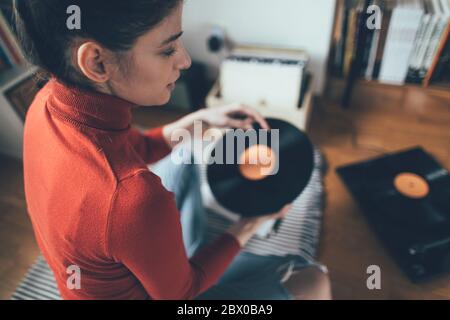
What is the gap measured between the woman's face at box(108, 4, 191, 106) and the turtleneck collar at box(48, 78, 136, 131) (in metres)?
0.02

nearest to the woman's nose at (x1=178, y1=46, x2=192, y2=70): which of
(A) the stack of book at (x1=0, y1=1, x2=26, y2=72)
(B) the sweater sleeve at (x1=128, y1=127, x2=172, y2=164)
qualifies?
(B) the sweater sleeve at (x1=128, y1=127, x2=172, y2=164)

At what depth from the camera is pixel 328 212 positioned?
1123 mm

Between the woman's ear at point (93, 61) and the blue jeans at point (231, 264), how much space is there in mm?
465

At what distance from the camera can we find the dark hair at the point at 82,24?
398 mm

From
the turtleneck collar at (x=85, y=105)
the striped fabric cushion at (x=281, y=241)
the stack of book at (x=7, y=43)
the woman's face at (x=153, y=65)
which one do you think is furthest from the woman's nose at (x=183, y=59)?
the stack of book at (x=7, y=43)

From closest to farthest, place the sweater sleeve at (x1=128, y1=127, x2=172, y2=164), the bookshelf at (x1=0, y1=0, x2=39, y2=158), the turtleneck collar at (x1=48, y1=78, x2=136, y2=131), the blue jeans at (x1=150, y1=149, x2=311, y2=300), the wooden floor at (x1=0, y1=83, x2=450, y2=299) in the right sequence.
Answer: the turtleneck collar at (x1=48, y1=78, x2=136, y2=131)
the blue jeans at (x1=150, y1=149, x2=311, y2=300)
the sweater sleeve at (x1=128, y1=127, x2=172, y2=164)
the wooden floor at (x1=0, y1=83, x2=450, y2=299)
the bookshelf at (x1=0, y1=0, x2=39, y2=158)

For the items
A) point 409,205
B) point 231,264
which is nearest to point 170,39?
point 231,264

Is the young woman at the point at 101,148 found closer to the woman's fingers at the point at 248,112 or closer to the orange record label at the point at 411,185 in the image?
the woman's fingers at the point at 248,112

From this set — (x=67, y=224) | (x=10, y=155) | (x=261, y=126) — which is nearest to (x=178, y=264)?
(x=67, y=224)

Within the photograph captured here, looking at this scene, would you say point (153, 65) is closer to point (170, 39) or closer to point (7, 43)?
point (170, 39)

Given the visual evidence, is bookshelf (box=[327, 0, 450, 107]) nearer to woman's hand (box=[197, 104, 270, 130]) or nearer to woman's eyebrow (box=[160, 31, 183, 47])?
woman's hand (box=[197, 104, 270, 130])

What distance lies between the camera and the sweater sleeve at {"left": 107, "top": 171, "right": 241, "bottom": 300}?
47cm

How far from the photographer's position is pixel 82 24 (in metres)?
0.41

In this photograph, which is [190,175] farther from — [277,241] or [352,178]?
[352,178]
